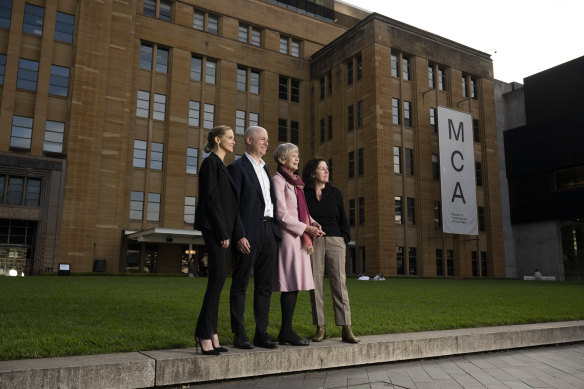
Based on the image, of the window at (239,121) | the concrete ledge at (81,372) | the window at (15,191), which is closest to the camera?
the concrete ledge at (81,372)

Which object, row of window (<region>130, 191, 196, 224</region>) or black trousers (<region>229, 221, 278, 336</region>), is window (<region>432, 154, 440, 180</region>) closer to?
row of window (<region>130, 191, 196, 224</region>)

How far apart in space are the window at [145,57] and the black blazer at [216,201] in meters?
35.9

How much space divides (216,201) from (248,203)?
42 centimetres

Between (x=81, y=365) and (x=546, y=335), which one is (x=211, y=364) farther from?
(x=546, y=335)

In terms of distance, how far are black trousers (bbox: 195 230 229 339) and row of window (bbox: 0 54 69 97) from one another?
107 feet

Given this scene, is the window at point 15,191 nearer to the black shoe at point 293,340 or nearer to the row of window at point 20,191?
the row of window at point 20,191

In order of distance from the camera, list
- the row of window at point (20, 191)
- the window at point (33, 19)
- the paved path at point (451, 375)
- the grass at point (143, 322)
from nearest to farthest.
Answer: the paved path at point (451, 375)
the grass at point (143, 322)
the row of window at point (20, 191)
the window at point (33, 19)

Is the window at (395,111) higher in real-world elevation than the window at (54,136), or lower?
higher

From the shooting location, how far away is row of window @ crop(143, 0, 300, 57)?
39.1 meters

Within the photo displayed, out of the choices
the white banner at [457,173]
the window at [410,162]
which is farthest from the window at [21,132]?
the white banner at [457,173]

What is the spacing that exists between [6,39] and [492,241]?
132 feet

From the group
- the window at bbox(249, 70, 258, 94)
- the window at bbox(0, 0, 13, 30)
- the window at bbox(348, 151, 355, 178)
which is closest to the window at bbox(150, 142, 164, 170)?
the window at bbox(249, 70, 258, 94)

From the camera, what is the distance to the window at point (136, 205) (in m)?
35.4

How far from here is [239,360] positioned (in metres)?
4.26
